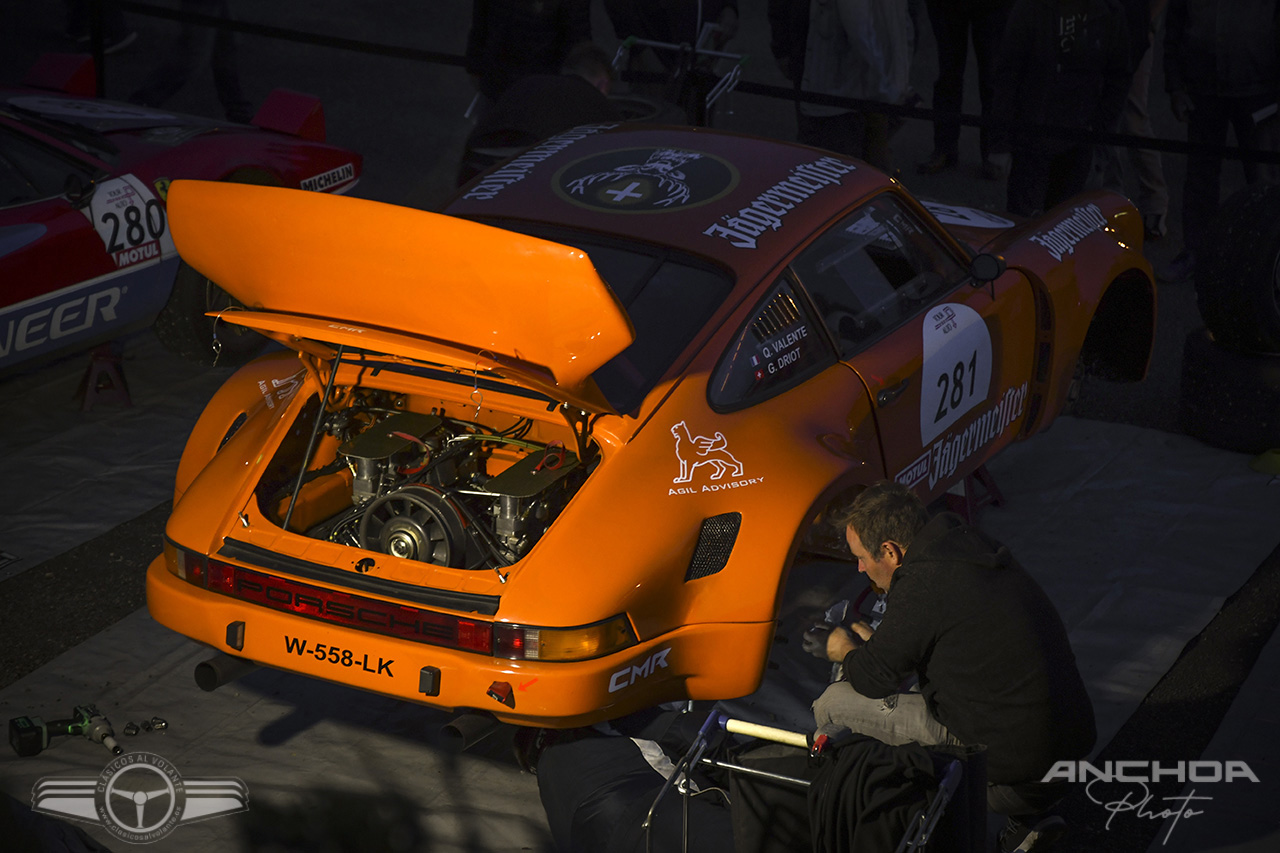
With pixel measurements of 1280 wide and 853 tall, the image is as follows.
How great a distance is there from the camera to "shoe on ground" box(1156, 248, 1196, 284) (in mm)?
8094

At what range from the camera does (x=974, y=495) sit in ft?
18.8

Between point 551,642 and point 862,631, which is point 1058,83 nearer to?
point 862,631

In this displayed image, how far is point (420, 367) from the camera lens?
4062 mm

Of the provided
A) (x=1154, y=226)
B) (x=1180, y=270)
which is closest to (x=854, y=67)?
(x=1180, y=270)

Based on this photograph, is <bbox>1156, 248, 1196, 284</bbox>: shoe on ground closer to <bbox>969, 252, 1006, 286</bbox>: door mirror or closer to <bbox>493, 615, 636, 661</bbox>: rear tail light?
<bbox>969, 252, 1006, 286</bbox>: door mirror

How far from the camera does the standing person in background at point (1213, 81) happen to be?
24.8ft

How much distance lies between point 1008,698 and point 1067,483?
2760 mm

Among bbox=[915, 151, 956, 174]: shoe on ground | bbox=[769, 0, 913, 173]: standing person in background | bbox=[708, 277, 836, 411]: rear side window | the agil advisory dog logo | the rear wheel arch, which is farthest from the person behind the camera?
bbox=[915, 151, 956, 174]: shoe on ground

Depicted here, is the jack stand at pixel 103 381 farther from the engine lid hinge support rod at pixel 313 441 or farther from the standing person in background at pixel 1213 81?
the standing person in background at pixel 1213 81

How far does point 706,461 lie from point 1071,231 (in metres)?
2.58

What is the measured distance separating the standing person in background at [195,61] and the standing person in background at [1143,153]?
20.7 feet

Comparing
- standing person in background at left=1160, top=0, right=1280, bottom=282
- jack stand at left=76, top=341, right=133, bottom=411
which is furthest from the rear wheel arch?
jack stand at left=76, top=341, right=133, bottom=411

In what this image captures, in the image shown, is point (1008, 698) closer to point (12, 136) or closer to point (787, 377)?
point (787, 377)

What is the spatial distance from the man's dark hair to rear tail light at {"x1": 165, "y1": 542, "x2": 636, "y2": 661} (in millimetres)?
679
